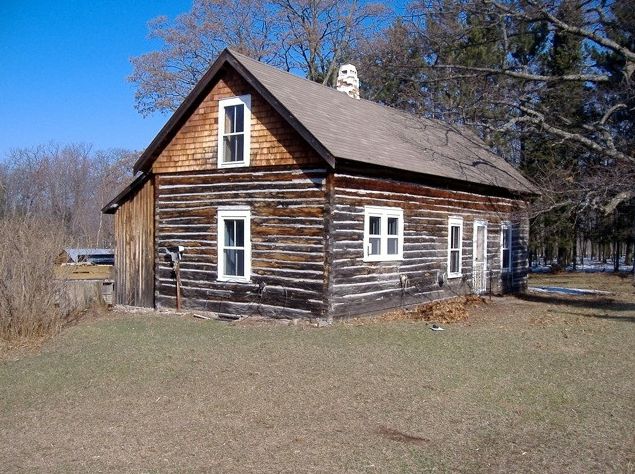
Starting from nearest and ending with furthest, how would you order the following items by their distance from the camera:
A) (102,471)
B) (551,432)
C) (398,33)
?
(102,471), (551,432), (398,33)

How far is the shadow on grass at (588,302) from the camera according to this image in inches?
619

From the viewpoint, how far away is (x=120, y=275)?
1794cm

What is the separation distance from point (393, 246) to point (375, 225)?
34.2 inches

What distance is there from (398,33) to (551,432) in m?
24.7

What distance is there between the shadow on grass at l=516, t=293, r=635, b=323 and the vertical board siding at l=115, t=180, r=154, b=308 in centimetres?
1171

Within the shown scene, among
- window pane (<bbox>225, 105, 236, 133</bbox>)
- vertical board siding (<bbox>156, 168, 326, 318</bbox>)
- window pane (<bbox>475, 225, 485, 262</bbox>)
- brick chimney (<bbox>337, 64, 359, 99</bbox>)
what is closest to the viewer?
vertical board siding (<bbox>156, 168, 326, 318</bbox>)

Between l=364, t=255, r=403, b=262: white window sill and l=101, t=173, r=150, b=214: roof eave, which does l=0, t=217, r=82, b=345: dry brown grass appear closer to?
l=101, t=173, r=150, b=214: roof eave

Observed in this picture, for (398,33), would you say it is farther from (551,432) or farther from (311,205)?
(551,432)

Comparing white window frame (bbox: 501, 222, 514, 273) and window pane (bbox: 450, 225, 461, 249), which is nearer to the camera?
window pane (bbox: 450, 225, 461, 249)

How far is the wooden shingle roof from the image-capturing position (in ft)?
45.3

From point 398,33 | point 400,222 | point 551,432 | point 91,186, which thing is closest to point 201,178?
point 400,222

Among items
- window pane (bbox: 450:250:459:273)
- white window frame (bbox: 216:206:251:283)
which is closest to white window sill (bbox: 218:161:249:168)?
white window frame (bbox: 216:206:251:283)

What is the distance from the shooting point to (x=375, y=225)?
1510 centimetres

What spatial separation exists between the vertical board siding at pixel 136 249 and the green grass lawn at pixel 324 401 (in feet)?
13.6
